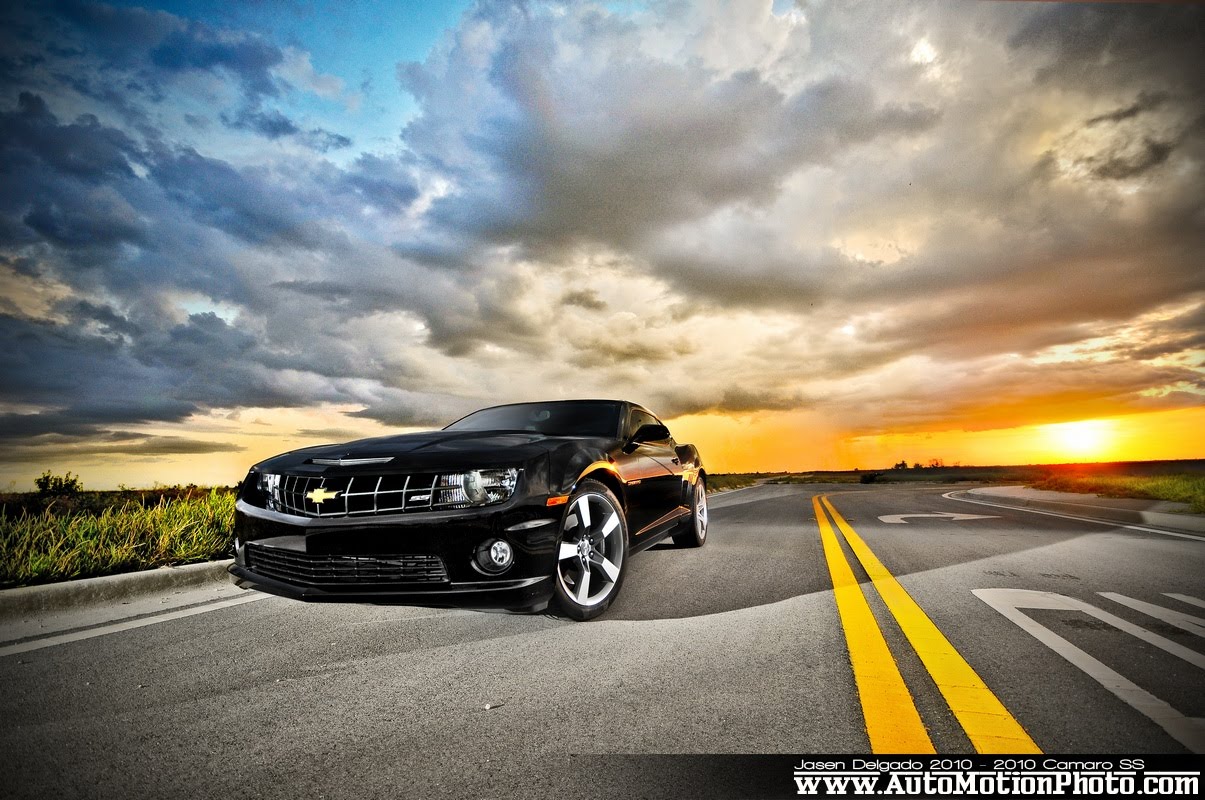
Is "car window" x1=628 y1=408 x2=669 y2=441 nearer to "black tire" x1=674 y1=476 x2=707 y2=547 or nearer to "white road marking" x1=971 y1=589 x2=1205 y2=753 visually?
"black tire" x1=674 y1=476 x2=707 y2=547

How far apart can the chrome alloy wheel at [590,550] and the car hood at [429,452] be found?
0.46 meters

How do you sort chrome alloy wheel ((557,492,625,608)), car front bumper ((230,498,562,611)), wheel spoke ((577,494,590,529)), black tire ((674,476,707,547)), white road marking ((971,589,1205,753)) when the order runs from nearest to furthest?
white road marking ((971,589,1205,753)) < car front bumper ((230,498,562,611)) < chrome alloy wheel ((557,492,625,608)) < wheel spoke ((577,494,590,529)) < black tire ((674,476,707,547))

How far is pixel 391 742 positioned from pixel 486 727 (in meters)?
0.33

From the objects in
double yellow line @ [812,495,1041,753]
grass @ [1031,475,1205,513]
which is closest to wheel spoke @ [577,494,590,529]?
double yellow line @ [812,495,1041,753]

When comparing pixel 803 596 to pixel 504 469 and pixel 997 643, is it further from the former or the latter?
pixel 504 469

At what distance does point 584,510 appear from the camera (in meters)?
3.87

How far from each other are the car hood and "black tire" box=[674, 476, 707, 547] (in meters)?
2.82

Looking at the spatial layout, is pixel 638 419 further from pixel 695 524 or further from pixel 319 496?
pixel 319 496

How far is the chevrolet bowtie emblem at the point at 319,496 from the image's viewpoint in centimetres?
343

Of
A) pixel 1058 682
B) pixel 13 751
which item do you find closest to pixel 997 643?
pixel 1058 682

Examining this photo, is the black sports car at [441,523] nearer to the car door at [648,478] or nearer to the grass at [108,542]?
the car door at [648,478]

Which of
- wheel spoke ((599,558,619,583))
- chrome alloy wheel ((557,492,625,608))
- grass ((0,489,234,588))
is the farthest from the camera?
grass ((0,489,234,588))

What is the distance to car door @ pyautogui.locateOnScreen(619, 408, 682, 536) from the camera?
15.4 feet

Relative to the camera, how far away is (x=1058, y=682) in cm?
264
